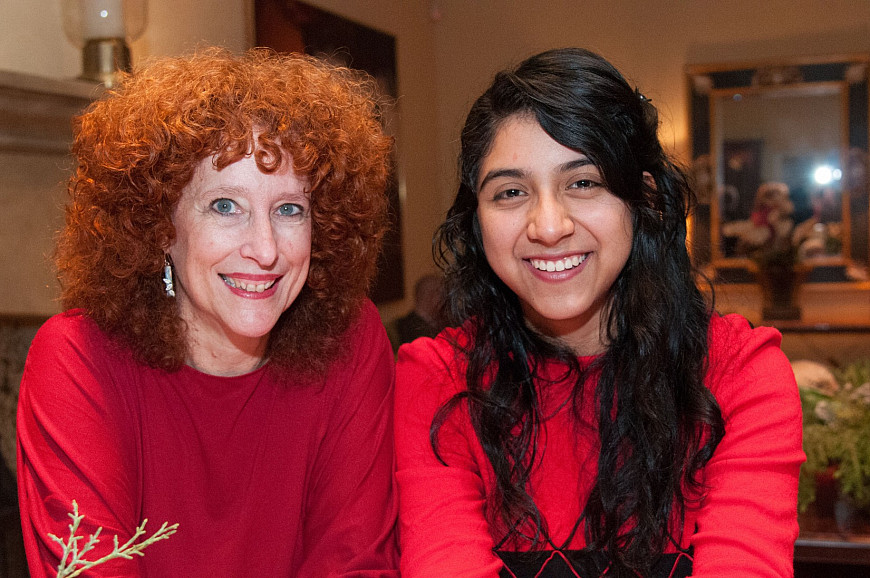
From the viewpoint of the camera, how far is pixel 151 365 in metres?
1.45

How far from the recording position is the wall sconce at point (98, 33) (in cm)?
246

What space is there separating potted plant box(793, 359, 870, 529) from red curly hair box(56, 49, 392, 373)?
1205 mm

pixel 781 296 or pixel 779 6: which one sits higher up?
pixel 779 6

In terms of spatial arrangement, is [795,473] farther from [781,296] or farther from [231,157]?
[781,296]

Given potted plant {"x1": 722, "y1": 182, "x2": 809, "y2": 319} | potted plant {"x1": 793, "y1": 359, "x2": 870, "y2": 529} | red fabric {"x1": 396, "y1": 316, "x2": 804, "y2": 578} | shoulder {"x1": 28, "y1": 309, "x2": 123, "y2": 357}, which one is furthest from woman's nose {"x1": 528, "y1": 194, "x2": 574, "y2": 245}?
potted plant {"x1": 722, "y1": 182, "x2": 809, "y2": 319}

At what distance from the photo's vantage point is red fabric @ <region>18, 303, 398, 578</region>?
1306mm

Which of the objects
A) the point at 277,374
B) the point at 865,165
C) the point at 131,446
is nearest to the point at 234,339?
the point at 277,374

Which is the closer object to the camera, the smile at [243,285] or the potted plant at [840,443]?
the smile at [243,285]

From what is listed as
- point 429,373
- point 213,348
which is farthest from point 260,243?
point 429,373

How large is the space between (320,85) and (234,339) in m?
0.47

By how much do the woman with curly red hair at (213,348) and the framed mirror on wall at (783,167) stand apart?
395cm

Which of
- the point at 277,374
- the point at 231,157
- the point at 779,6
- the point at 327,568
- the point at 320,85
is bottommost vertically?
the point at 327,568

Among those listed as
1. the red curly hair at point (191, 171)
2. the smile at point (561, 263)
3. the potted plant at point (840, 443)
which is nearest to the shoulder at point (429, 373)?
the red curly hair at point (191, 171)

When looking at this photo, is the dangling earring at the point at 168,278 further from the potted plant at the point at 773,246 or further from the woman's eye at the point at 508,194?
the potted plant at the point at 773,246
